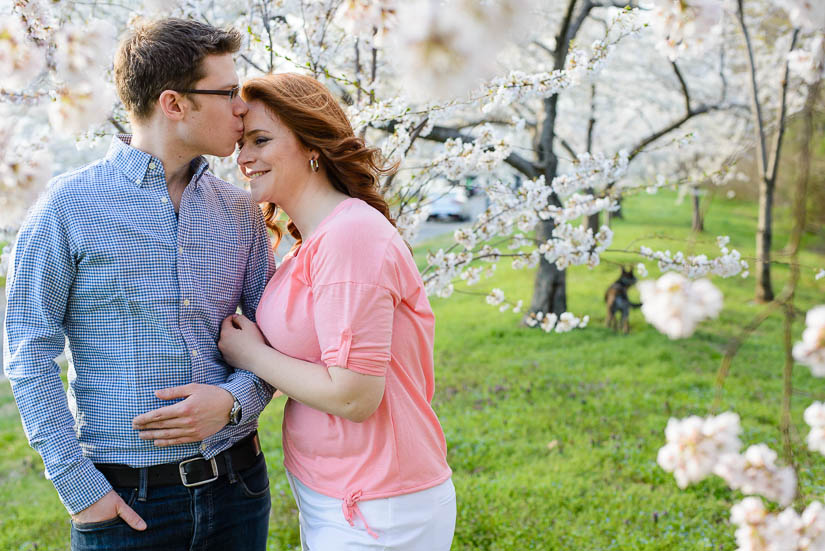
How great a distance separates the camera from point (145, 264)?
1622 mm

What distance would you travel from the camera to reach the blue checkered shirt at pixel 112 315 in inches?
60.1

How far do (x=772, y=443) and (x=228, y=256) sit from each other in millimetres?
4376

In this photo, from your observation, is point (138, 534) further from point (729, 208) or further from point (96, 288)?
point (729, 208)

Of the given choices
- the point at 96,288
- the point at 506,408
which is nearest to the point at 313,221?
the point at 96,288

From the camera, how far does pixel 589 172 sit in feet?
12.1

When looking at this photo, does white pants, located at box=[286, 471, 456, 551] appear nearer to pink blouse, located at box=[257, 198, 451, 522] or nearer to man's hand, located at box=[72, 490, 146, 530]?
pink blouse, located at box=[257, 198, 451, 522]

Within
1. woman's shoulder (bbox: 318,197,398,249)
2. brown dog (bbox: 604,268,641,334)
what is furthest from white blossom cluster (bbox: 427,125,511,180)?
brown dog (bbox: 604,268,641,334)

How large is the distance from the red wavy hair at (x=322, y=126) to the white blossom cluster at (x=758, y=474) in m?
1.07

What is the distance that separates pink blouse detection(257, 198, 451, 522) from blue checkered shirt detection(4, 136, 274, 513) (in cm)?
19

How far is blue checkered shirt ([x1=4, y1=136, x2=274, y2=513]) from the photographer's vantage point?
153 cm

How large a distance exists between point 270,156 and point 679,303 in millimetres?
1094

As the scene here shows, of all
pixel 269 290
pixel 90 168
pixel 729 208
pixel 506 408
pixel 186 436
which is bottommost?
pixel 729 208

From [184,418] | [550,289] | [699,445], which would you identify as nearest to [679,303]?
[699,445]

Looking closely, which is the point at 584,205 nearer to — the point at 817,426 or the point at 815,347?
the point at 817,426
